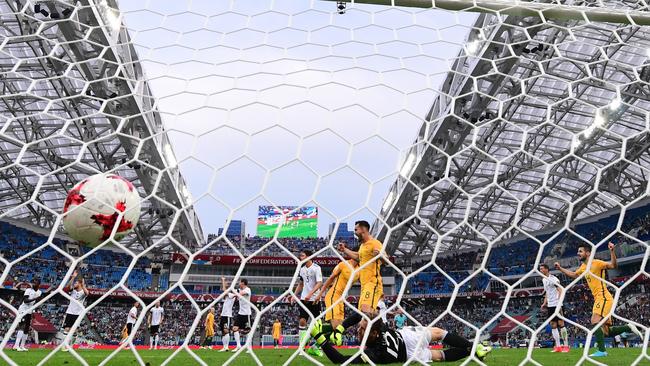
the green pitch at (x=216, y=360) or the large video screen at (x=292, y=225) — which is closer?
the green pitch at (x=216, y=360)

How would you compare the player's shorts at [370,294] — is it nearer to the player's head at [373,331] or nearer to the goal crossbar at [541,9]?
the player's head at [373,331]

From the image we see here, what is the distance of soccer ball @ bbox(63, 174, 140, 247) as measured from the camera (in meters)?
2.73

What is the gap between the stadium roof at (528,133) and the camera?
127 inches

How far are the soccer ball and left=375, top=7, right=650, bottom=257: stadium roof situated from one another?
1574mm

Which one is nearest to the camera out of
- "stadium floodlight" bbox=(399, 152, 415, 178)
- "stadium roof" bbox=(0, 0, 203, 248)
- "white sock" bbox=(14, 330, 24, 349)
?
"stadium floodlight" bbox=(399, 152, 415, 178)

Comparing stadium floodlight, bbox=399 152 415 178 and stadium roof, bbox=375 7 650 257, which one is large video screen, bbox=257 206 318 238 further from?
stadium floodlight, bbox=399 152 415 178

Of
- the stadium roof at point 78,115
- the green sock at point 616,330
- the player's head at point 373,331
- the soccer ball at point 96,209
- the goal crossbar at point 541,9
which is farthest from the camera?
the green sock at point 616,330

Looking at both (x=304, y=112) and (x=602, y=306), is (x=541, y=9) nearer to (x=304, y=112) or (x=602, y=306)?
(x=304, y=112)

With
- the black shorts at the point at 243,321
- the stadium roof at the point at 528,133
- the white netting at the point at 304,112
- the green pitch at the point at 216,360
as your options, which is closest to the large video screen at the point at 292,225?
the stadium roof at the point at 528,133

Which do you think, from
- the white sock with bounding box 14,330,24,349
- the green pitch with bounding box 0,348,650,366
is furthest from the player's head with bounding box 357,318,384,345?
the white sock with bounding box 14,330,24,349

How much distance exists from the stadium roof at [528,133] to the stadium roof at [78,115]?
1.86m

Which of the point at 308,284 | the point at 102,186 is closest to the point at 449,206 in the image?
the point at 308,284

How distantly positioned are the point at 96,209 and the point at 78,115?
1103 centimetres

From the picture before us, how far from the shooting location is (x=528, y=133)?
376 inches
